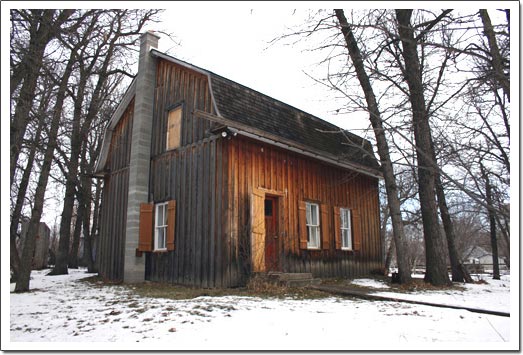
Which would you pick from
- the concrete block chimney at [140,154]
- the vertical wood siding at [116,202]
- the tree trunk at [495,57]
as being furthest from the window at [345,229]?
the tree trunk at [495,57]

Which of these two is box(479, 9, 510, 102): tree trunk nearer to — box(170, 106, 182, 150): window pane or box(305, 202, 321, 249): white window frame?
box(305, 202, 321, 249): white window frame

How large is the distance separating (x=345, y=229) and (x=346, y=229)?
0.05 m

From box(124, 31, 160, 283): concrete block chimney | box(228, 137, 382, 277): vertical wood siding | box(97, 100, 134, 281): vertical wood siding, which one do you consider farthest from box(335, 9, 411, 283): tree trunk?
box(97, 100, 134, 281): vertical wood siding

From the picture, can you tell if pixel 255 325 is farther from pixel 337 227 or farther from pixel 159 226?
pixel 337 227

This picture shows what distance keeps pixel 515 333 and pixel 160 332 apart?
4.30 m

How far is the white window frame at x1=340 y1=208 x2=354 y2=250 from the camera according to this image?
44.8 ft

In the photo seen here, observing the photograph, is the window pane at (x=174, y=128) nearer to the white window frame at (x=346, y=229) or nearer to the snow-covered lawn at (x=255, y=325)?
the snow-covered lawn at (x=255, y=325)

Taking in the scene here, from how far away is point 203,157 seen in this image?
34.9 ft

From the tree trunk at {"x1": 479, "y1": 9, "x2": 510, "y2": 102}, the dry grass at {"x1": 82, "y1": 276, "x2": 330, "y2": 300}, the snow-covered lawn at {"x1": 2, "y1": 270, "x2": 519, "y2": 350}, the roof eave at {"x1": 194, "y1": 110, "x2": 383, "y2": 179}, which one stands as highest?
the roof eave at {"x1": 194, "y1": 110, "x2": 383, "y2": 179}

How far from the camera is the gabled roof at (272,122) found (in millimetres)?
10336

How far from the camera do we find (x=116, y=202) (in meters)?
13.6

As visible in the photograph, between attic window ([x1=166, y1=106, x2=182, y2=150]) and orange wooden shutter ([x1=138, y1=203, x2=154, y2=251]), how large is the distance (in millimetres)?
2012

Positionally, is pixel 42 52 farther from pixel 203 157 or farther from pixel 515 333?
pixel 515 333

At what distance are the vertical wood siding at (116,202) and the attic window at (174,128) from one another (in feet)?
7.22
